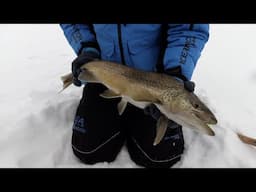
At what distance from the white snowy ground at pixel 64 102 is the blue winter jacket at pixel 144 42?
0.40m

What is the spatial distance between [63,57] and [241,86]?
1.39 m

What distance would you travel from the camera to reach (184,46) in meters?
2.01

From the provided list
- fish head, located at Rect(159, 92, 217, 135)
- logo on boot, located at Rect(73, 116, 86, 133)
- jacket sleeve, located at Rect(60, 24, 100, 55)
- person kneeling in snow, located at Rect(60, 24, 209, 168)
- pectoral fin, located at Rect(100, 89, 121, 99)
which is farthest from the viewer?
jacket sleeve, located at Rect(60, 24, 100, 55)

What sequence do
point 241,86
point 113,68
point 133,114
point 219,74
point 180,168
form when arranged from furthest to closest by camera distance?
point 219,74
point 241,86
point 133,114
point 180,168
point 113,68

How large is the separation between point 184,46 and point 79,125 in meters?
0.67

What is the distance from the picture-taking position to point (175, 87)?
1724mm

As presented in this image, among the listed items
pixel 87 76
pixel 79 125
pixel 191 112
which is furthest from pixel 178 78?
pixel 79 125

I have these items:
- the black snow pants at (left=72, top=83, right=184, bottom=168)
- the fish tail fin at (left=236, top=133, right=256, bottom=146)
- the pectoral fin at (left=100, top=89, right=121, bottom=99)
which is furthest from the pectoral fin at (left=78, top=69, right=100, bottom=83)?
the fish tail fin at (left=236, top=133, right=256, bottom=146)

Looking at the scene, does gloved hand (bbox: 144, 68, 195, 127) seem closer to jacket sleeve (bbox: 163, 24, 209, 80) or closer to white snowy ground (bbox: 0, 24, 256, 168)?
jacket sleeve (bbox: 163, 24, 209, 80)

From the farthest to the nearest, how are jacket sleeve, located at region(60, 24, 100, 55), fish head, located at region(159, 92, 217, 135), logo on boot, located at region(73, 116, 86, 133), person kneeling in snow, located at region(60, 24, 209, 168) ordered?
jacket sleeve, located at region(60, 24, 100, 55)
logo on boot, located at region(73, 116, 86, 133)
person kneeling in snow, located at region(60, 24, 209, 168)
fish head, located at region(159, 92, 217, 135)

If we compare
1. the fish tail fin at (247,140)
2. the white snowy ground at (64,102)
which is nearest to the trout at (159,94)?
the white snowy ground at (64,102)

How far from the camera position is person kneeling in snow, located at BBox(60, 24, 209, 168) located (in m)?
2.03
